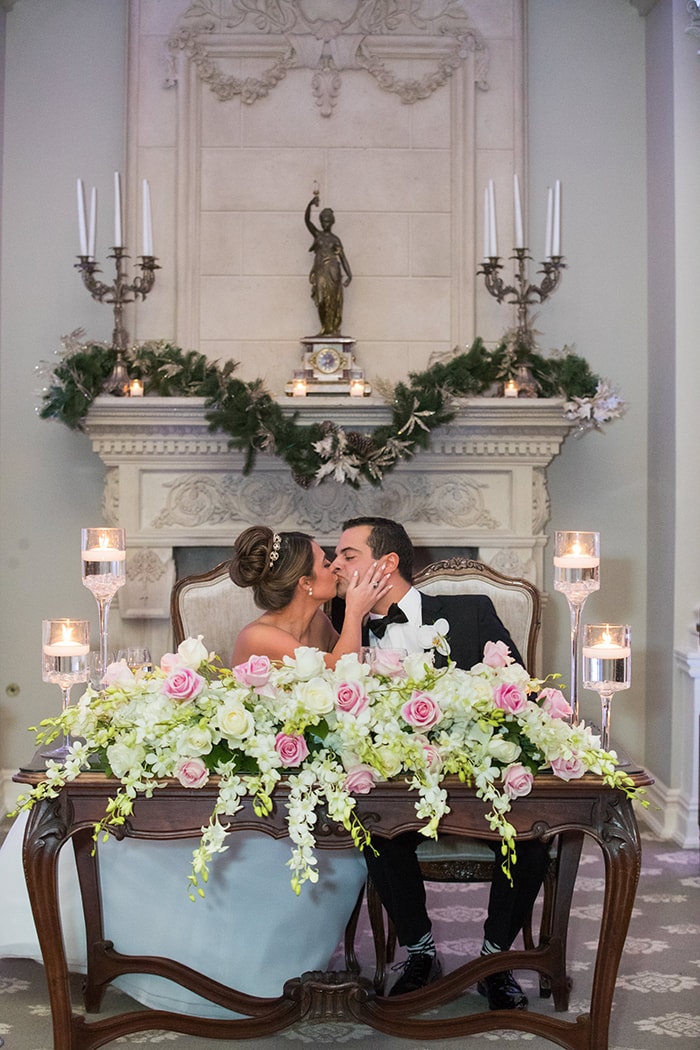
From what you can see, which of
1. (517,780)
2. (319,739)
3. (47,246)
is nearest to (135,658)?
(319,739)

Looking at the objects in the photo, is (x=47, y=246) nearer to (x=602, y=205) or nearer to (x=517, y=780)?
(x=602, y=205)

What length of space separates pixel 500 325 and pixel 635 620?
1349 millimetres

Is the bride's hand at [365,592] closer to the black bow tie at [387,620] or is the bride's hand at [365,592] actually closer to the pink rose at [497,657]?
the black bow tie at [387,620]

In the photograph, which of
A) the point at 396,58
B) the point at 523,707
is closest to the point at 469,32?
the point at 396,58

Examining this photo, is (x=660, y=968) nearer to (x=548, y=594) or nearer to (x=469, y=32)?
(x=548, y=594)

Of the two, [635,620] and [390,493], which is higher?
[390,493]

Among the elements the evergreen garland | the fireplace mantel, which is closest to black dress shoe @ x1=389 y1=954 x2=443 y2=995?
the evergreen garland

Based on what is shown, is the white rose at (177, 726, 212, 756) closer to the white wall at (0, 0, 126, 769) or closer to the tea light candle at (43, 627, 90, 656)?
the tea light candle at (43, 627, 90, 656)

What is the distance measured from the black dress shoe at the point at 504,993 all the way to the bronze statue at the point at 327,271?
8.86 feet

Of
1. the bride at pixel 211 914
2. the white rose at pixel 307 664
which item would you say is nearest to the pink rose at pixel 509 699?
the white rose at pixel 307 664

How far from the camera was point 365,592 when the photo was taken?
10.5 feet

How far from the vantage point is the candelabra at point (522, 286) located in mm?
4570

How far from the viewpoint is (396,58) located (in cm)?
497

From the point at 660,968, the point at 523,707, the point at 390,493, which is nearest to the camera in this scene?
the point at 523,707
